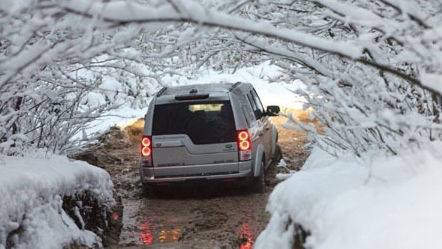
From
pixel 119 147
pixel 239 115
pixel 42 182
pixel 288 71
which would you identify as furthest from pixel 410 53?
pixel 119 147

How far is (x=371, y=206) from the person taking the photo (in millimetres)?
2826

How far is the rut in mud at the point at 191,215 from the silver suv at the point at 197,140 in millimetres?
338

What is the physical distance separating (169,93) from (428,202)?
756 cm

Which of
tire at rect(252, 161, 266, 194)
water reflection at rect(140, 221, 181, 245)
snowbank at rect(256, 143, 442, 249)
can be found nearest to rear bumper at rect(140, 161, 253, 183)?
tire at rect(252, 161, 266, 194)

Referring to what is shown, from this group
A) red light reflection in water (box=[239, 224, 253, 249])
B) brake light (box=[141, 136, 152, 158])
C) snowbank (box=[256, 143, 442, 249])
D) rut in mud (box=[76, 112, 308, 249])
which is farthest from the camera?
brake light (box=[141, 136, 152, 158])

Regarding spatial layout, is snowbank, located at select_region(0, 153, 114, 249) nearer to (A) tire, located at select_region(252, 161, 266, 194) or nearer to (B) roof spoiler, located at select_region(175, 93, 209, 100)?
(B) roof spoiler, located at select_region(175, 93, 209, 100)

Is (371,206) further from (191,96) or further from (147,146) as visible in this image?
(147,146)

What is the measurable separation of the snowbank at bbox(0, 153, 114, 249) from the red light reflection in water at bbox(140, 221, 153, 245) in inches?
44.7

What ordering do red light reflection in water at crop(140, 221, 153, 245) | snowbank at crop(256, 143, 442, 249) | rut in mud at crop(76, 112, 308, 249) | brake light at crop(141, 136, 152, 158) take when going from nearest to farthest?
snowbank at crop(256, 143, 442, 249) → rut in mud at crop(76, 112, 308, 249) → red light reflection in water at crop(140, 221, 153, 245) → brake light at crop(141, 136, 152, 158)

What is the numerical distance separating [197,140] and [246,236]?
7.47ft

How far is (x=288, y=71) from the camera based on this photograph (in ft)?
16.7

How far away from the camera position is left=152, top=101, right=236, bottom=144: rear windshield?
962cm

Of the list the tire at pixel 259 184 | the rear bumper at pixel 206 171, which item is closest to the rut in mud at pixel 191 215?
the tire at pixel 259 184

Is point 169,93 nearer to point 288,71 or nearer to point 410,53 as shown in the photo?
point 288,71
